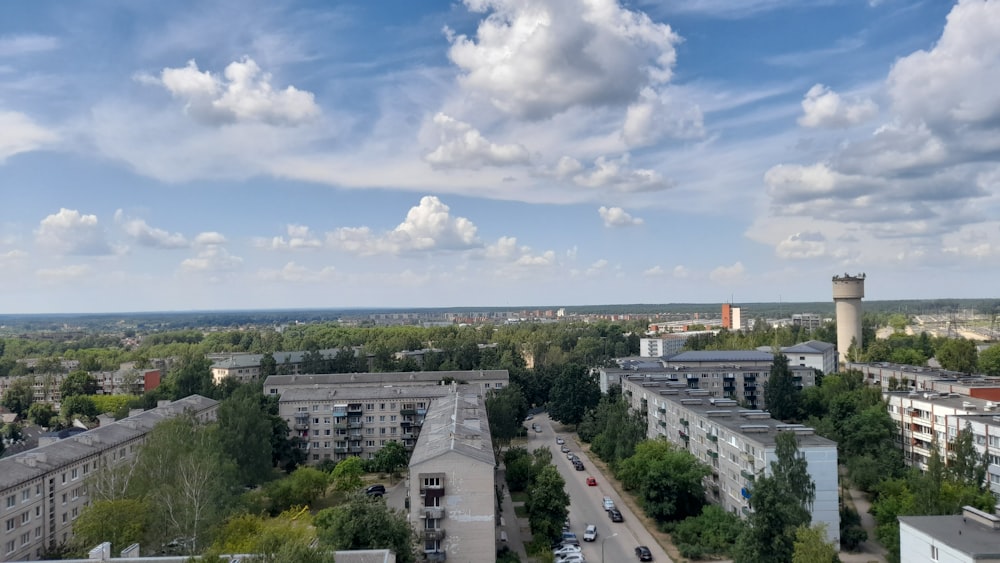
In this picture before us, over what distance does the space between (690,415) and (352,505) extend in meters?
19.5

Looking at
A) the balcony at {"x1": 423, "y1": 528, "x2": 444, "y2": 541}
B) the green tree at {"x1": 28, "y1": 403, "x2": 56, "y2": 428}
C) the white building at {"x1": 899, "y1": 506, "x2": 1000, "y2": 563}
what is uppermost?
the white building at {"x1": 899, "y1": 506, "x2": 1000, "y2": 563}

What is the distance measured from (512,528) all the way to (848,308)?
169 ft

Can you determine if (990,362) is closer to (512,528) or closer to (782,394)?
(782,394)

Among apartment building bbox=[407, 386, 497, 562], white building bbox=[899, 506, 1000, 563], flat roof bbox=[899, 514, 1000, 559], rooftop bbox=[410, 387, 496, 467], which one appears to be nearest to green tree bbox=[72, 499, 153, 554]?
apartment building bbox=[407, 386, 497, 562]

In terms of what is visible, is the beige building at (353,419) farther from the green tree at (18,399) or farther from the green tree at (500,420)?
the green tree at (18,399)

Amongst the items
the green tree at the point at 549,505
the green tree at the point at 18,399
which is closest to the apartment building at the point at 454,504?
the green tree at the point at 549,505

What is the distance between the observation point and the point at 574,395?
50.6m

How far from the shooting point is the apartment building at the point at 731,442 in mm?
24125

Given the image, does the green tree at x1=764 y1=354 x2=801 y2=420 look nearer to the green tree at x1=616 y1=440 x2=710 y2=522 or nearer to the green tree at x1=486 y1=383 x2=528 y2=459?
the green tree at x1=616 y1=440 x2=710 y2=522

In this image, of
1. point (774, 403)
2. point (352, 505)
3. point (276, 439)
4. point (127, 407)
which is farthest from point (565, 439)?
point (127, 407)

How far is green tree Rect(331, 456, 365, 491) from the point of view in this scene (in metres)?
31.8

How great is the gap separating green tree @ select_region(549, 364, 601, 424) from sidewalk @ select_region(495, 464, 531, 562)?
1692 cm

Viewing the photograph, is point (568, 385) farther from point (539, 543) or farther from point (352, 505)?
point (352, 505)

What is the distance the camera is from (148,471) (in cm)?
2544
